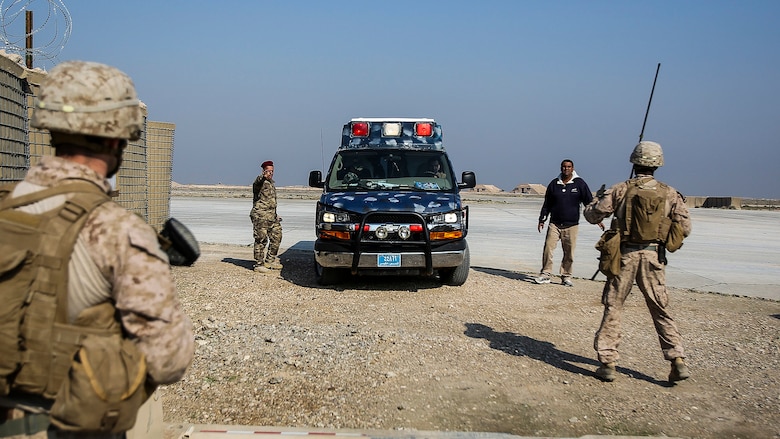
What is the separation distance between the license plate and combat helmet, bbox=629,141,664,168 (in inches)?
153

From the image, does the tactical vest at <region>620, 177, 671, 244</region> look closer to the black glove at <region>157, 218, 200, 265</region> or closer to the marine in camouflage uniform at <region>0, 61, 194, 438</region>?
the black glove at <region>157, 218, 200, 265</region>

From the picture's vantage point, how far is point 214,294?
889 cm

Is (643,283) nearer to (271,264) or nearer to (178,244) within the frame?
(178,244)

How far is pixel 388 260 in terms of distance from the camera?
29.9ft

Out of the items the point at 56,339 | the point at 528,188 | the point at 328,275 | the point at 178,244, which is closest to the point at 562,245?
the point at 328,275

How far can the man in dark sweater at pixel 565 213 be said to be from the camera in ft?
34.8

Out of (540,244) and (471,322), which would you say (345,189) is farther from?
(540,244)

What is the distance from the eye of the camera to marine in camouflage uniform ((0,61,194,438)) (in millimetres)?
1999

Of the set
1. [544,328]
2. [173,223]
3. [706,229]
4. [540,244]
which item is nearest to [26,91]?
[173,223]

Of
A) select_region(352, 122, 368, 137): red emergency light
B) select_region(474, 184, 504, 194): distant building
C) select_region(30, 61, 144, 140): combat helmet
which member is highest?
select_region(352, 122, 368, 137): red emergency light

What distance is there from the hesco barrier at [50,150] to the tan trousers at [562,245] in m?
6.28

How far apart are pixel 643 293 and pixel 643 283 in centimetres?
9

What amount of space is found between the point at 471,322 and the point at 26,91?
505 cm

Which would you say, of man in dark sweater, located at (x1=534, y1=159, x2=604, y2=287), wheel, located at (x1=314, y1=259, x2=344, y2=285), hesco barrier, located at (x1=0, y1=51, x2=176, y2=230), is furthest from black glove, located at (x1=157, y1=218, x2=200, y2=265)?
man in dark sweater, located at (x1=534, y1=159, x2=604, y2=287)
